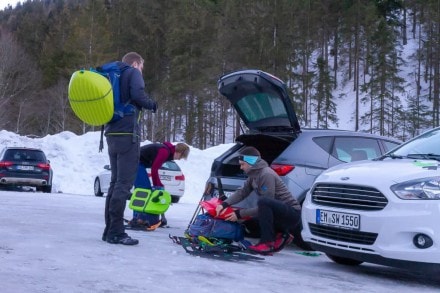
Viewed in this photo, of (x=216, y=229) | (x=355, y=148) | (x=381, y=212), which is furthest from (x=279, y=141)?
(x=381, y=212)

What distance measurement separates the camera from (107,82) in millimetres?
7102

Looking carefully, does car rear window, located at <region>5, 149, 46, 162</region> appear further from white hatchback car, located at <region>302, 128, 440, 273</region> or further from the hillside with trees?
the hillside with trees

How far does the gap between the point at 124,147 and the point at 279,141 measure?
234 cm

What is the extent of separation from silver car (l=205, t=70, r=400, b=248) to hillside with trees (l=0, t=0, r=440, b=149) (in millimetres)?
34390

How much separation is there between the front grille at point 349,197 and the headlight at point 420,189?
0.56 feet

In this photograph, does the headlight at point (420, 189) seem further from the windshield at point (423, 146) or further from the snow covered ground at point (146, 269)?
the windshield at point (423, 146)

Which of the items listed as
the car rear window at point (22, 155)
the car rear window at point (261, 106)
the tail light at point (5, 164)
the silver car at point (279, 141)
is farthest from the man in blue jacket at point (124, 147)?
the car rear window at point (22, 155)

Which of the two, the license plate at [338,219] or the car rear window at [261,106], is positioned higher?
the car rear window at [261,106]

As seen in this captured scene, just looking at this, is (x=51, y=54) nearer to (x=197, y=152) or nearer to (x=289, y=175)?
(x=197, y=152)

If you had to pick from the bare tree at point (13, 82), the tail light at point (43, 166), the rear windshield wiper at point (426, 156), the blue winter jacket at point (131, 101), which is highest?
the bare tree at point (13, 82)

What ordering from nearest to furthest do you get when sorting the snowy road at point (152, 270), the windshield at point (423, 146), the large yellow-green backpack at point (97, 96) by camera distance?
the snowy road at point (152, 270), the large yellow-green backpack at point (97, 96), the windshield at point (423, 146)

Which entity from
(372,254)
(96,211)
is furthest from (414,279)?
(96,211)

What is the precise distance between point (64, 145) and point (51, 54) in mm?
26758

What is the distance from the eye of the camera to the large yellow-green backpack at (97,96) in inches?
274
